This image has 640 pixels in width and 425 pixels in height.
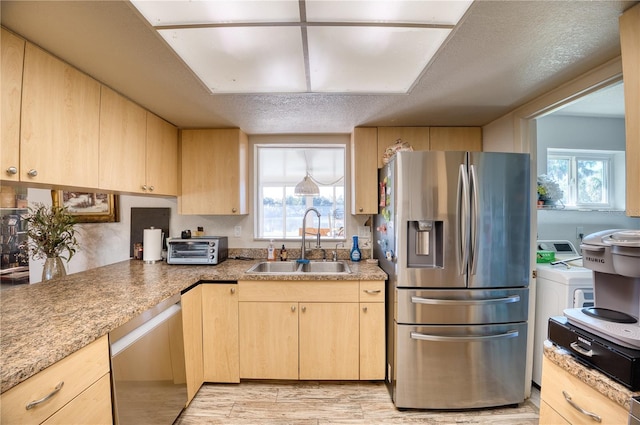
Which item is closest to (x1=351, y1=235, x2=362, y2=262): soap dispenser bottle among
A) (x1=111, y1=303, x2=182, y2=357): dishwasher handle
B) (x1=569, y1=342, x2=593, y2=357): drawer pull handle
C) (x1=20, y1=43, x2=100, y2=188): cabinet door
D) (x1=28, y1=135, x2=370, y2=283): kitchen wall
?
(x1=28, y1=135, x2=370, y2=283): kitchen wall

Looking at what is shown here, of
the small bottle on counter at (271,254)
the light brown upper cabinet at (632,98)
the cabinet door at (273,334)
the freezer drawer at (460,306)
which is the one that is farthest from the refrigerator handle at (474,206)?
the small bottle on counter at (271,254)

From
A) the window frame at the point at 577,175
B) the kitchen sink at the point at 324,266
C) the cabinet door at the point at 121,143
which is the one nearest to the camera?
the cabinet door at the point at 121,143

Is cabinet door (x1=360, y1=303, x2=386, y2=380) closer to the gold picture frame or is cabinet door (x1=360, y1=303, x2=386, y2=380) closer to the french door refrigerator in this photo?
the french door refrigerator

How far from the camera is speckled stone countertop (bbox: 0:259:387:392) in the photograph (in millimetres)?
857

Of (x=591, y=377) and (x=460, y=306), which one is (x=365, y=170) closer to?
(x=460, y=306)

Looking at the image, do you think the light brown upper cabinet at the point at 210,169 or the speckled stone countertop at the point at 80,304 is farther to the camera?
the light brown upper cabinet at the point at 210,169

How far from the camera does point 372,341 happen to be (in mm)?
1985

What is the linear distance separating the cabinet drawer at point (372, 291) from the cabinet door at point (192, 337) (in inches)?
49.0

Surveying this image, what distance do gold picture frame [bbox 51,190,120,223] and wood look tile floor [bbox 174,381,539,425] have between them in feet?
5.99

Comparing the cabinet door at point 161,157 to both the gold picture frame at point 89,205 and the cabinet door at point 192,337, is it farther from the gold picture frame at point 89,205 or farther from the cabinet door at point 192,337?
the cabinet door at point 192,337

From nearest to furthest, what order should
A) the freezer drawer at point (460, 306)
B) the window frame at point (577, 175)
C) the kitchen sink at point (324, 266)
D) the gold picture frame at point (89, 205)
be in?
the freezer drawer at point (460, 306) < the gold picture frame at point (89, 205) < the kitchen sink at point (324, 266) < the window frame at point (577, 175)

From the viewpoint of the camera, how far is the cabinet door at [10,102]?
1.08m

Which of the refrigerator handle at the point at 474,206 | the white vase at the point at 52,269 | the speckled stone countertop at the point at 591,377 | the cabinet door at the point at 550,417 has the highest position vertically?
the refrigerator handle at the point at 474,206

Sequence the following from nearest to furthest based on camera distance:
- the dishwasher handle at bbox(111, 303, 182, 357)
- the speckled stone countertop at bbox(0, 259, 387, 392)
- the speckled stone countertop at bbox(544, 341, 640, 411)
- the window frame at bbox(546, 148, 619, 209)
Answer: the speckled stone countertop at bbox(544, 341, 640, 411) → the speckled stone countertop at bbox(0, 259, 387, 392) → the dishwasher handle at bbox(111, 303, 182, 357) → the window frame at bbox(546, 148, 619, 209)
